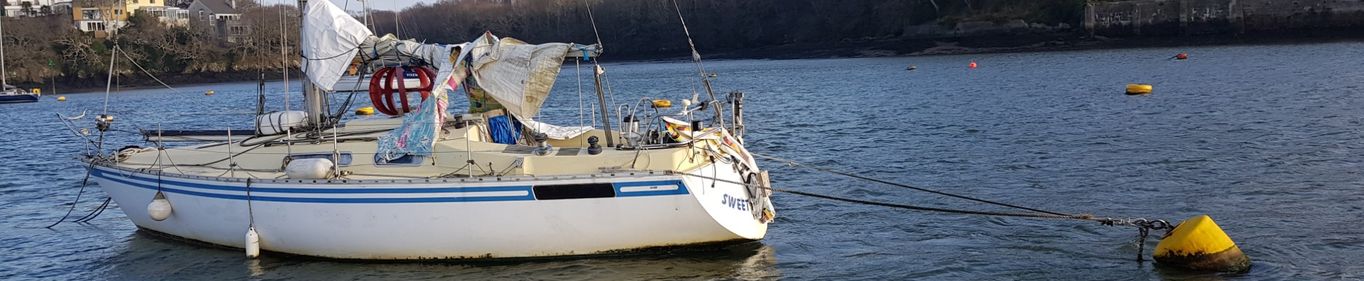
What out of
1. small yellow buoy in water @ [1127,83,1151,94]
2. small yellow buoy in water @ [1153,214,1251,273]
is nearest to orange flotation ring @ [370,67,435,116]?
small yellow buoy in water @ [1153,214,1251,273]

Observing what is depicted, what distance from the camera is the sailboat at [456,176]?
1323 cm

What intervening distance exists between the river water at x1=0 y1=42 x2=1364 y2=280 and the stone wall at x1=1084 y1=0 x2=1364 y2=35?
40154 millimetres

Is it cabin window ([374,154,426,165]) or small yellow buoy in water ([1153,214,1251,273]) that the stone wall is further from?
cabin window ([374,154,426,165])

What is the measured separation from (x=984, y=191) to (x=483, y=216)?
10.4 metres

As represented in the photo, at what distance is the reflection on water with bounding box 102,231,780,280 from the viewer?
13.8 metres

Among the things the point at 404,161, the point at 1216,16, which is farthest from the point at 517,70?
the point at 1216,16

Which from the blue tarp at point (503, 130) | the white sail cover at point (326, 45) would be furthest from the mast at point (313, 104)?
the blue tarp at point (503, 130)

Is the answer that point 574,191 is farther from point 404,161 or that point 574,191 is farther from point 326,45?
point 326,45

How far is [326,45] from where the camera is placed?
15414 millimetres

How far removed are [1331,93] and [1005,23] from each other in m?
64.3

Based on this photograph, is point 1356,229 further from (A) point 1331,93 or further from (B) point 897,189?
(A) point 1331,93

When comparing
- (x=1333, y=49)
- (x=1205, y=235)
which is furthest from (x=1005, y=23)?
(x=1205, y=235)

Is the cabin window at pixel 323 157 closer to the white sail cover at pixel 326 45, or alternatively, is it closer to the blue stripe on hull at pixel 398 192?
the blue stripe on hull at pixel 398 192

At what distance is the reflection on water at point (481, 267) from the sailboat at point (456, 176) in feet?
0.59
